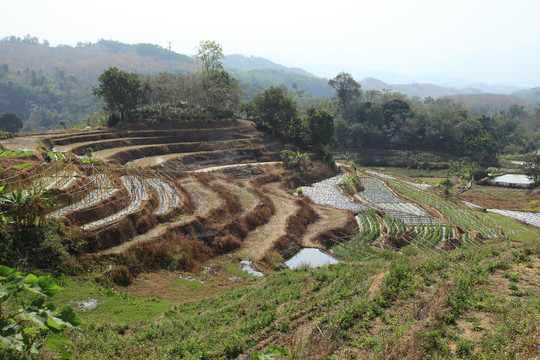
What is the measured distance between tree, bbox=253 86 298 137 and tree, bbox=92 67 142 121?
19786 millimetres

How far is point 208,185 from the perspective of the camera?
3133cm

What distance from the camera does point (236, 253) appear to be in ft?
73.0

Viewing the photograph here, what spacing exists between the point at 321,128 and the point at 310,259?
116 feet

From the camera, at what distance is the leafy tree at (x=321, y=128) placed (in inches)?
2179

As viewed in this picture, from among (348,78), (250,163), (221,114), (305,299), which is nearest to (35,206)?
(305,299)

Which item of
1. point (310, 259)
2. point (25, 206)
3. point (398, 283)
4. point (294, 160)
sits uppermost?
point (25, 206)

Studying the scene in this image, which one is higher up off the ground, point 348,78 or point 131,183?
point 348,78

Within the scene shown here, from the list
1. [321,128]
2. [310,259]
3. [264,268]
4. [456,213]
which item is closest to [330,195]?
[456,213]

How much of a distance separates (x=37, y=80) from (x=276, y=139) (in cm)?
13187

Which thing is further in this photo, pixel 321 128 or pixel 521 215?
pixel 321 128

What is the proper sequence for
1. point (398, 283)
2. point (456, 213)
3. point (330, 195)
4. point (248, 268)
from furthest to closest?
point (330, 195) < point (456, 213) < point (248, 268) < point (398, 283)

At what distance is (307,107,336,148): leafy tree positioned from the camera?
2179 inches

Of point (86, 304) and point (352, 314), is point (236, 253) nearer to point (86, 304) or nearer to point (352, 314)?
point (86, 304)

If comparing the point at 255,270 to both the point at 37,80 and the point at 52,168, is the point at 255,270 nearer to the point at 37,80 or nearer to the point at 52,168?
the point at 52,168
